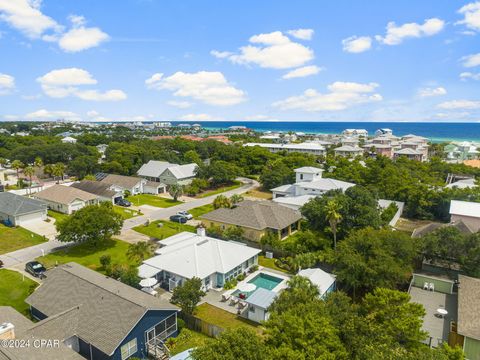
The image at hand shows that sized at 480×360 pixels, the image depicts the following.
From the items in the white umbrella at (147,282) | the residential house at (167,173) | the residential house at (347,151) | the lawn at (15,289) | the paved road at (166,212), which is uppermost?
the residential house at (347,151)

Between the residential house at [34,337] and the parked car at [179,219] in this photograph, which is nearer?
the residential house at [34,337]

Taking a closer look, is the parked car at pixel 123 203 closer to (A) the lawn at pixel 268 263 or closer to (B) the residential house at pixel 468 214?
(A) the lawn at pixel 268 263

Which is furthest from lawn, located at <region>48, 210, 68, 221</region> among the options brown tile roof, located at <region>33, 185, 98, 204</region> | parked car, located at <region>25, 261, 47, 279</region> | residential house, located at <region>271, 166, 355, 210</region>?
residential house, located at <region>271, 166, 355, 210</region>

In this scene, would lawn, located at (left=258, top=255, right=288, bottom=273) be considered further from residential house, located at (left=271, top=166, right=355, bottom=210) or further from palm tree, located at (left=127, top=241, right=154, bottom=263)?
residential house, located at (left=271, top=166, right=355, bottom=210)

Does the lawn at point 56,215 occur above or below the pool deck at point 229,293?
above

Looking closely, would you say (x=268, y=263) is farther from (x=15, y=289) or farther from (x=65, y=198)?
(x=65, y=198)

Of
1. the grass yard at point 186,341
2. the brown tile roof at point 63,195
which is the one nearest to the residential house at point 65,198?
the brown tile roof at point 63,195

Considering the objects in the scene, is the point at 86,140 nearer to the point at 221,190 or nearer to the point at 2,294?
the point at 221,190

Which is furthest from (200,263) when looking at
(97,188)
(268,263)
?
(97,188)
